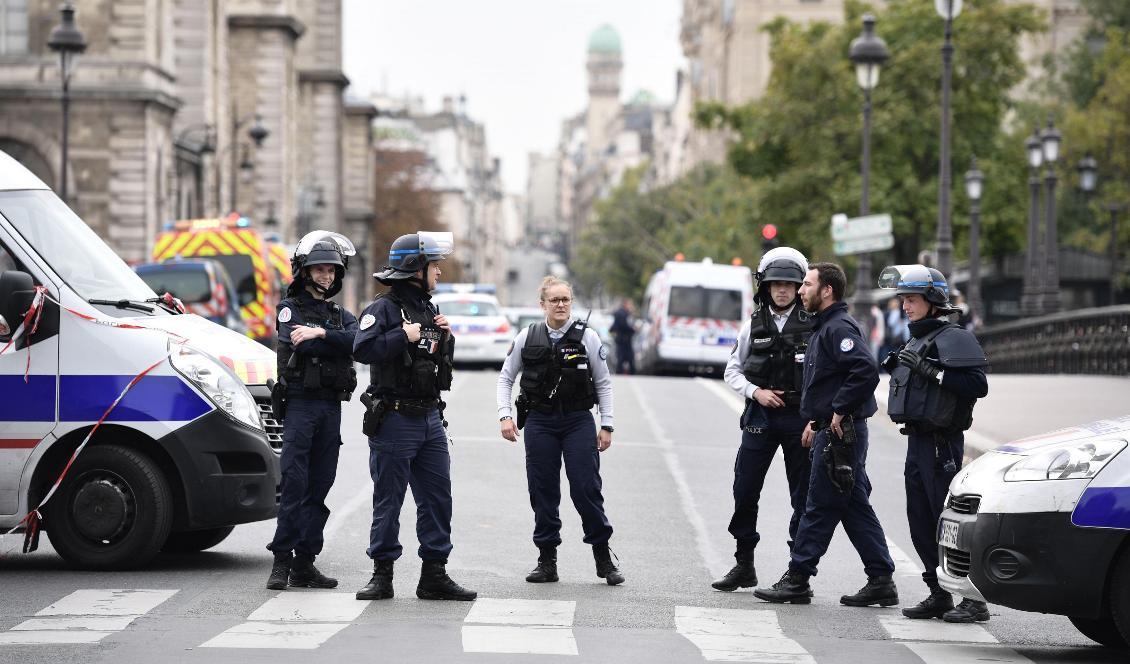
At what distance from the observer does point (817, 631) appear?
943 cm

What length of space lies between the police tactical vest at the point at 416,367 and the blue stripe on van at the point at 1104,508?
10.8 feet

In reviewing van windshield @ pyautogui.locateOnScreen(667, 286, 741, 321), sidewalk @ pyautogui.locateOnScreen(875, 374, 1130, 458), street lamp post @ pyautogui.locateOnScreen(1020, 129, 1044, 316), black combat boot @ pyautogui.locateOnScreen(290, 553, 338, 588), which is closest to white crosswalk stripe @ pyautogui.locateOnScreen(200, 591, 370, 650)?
black combat boot @ pyautogui.locateOnScreen(290, 553, 338, 588)

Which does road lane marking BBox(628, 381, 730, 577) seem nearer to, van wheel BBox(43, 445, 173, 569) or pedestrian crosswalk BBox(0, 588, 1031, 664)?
pedestrian crosswalk BBox(0, 588, 1031, 664)

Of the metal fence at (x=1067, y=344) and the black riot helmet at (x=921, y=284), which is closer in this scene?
the black riot helmet at (x=921, y=284)

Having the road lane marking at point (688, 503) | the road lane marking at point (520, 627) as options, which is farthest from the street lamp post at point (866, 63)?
the road lane marking at point (520, 627)

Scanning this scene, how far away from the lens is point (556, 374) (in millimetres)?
10867

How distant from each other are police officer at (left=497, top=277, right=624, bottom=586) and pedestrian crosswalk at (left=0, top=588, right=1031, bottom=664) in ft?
2.73

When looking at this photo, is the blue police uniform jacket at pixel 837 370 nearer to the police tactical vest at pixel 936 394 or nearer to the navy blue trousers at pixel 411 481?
the police tactical vest at pixel 936 394

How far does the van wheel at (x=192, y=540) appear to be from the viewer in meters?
11.9

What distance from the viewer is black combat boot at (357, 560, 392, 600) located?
32.9 feet

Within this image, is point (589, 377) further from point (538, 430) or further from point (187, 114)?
point (187, 114)

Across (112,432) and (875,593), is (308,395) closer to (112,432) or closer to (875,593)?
(112,432)

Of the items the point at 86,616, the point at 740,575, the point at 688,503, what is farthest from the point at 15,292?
the point at 688,503

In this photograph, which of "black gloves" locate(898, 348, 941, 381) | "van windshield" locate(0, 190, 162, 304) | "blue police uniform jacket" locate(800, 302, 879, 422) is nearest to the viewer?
"black gloves" locate(898, 348, 941, 381)
